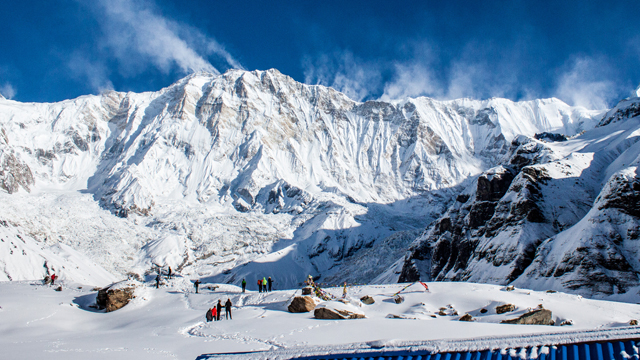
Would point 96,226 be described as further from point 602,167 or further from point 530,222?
point 602,167

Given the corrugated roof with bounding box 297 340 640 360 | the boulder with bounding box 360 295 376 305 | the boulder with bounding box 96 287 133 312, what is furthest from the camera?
the boulder with bounding box 96 287 133 312

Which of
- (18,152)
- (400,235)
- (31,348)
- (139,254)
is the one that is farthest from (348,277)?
(18,152)

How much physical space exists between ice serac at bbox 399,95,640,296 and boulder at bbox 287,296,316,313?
44.9m

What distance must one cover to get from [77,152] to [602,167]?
23179cm

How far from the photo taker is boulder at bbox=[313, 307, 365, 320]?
23766 mm

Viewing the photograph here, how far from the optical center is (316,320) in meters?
23.5

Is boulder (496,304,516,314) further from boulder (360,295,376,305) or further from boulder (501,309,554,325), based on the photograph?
boulder (360,295,376,305)

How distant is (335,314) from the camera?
78.3ft

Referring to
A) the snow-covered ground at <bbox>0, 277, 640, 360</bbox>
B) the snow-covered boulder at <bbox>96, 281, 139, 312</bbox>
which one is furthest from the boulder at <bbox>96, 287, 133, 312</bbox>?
the snow-covered ground at <bbox>0, 277, 640, 360</bbox>

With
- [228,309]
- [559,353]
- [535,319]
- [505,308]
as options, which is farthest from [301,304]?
[559,353]

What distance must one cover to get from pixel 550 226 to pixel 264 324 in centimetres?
7180

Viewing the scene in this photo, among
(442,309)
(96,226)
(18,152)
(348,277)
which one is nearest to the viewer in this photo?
(442,309)

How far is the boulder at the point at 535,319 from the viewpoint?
876 inches

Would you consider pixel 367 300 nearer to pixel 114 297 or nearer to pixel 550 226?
pixel 114 297
